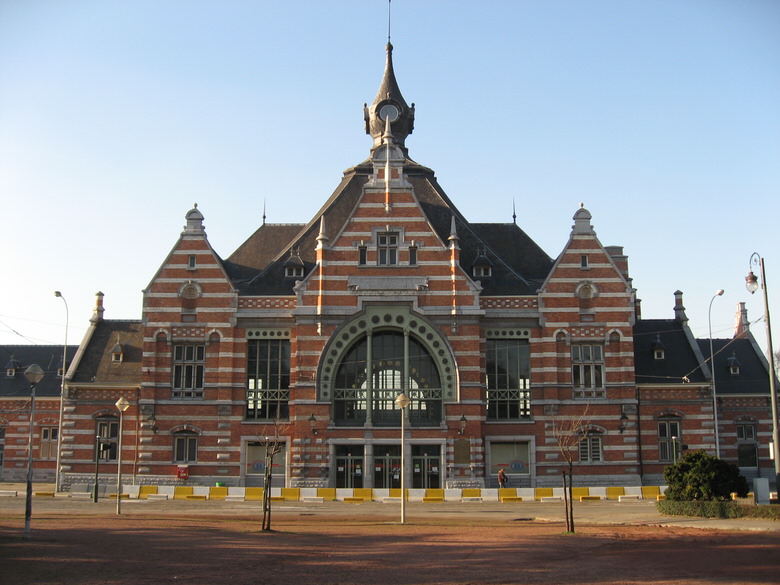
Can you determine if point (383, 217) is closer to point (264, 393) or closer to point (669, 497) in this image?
point (264, 393)

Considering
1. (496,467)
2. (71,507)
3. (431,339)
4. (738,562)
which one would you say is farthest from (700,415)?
(71,507)

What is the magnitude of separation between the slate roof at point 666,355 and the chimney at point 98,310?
32.5m

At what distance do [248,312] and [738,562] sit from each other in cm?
3290

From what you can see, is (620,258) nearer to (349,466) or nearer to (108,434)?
(349,466)

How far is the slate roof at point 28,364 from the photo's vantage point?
206 feet

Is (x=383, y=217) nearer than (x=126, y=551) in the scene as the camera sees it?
No

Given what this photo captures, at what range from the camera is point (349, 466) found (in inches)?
1880

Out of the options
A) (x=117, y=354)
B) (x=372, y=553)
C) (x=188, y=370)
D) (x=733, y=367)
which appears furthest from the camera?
(x=733, y=367)

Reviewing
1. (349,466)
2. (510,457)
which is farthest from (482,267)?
(349,466)

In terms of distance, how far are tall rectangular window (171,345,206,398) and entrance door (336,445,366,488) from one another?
28.0 ft

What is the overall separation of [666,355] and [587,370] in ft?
20.5

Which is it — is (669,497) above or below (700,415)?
below

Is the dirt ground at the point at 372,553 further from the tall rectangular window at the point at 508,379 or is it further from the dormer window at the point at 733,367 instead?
the dormer window at the point at 733,367

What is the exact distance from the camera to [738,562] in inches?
840
